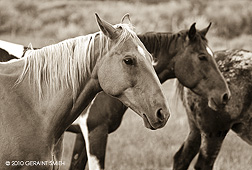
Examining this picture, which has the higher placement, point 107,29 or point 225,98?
point 107,29

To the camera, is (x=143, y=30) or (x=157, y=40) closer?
(x=157, y=40)

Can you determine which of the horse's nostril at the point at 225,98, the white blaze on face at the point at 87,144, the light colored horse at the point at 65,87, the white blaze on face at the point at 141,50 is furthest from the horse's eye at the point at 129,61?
the horse's nostril at the point at 225,98

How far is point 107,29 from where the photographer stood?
285cm

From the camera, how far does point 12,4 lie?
14.5 m

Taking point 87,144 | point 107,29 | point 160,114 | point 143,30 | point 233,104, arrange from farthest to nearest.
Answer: point 143,30
point 233,104
point 87,144
point 107,29
point 160,114

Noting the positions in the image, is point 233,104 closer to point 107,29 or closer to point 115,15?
point 107,29

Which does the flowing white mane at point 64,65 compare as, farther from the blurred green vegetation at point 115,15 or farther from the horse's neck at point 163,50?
the blurred green vegetation at point 115,15

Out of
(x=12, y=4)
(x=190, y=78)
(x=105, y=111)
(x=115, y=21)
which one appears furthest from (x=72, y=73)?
(x=115, y=21)

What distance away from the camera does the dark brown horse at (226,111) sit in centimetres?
491

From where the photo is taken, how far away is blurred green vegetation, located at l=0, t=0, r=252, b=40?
13.9m

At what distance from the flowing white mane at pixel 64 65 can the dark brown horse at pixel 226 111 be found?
2452 millimetres

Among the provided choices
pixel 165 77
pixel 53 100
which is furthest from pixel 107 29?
pixel 165 77

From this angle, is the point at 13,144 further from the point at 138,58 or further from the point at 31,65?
the point at 138,58

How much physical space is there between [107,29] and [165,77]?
2.25 m
